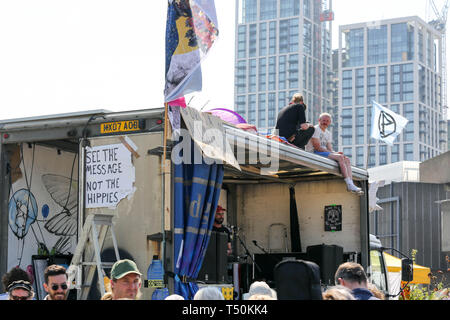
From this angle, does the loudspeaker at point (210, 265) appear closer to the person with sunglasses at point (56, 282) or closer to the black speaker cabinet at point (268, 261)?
the black speaker cabinet at point (268, 261)

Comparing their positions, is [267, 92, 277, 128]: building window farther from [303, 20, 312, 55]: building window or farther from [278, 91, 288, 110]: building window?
[303, 20, 312, 55]: building window

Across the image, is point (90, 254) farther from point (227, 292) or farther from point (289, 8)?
point (289, 8)

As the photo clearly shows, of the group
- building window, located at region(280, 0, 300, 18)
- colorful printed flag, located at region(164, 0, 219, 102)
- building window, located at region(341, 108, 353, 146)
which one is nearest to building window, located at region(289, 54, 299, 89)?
building window, located at region(280, 0, 300, 18)

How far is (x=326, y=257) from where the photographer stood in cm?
1116

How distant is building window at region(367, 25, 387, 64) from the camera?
179 meters

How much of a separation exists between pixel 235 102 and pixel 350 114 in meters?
27.0

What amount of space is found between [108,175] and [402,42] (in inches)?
7026

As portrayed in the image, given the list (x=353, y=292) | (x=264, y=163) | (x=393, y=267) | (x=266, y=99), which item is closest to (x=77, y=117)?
(x=264, y=163)

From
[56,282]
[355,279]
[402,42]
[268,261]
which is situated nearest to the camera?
[355,279]

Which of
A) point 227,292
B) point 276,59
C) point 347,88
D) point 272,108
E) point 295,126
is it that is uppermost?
point 276,59

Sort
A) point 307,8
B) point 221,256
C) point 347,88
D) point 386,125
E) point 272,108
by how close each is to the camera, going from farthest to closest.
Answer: point 307,8, point 347,88, point 272,108, point 386,125, point 221,256

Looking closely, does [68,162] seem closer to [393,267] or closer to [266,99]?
[393,267]

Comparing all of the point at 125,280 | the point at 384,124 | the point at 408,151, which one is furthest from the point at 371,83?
the point at 125,280

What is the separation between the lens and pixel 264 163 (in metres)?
10.7
